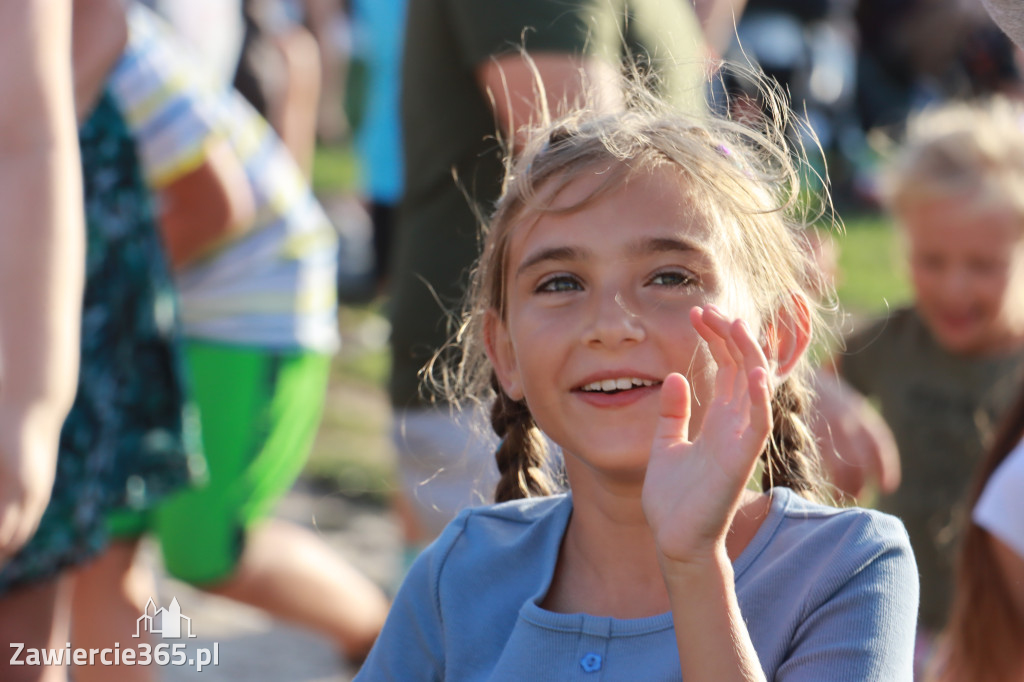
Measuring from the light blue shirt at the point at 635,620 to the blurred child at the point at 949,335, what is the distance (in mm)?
1765

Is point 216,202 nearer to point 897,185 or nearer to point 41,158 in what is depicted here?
point 41,158

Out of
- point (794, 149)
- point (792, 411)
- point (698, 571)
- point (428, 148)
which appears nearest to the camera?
point (698, 571)

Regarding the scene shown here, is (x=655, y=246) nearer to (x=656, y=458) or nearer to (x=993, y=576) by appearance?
(x=656, y=458)

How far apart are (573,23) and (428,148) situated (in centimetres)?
47

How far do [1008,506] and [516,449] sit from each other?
0.87m

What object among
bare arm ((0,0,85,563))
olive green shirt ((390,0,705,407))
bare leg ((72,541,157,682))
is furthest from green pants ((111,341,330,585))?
bare arm ((0,0,85,563))

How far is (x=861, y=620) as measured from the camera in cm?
142

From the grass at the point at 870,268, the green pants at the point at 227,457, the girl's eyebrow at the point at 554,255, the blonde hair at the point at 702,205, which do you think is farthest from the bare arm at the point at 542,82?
the grass at the point at 870,268

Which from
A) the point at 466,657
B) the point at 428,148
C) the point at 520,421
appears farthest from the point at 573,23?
the point at 466,657

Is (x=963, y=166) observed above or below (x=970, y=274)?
above

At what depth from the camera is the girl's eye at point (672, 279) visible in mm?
1569

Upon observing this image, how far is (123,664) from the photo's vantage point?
281 cm

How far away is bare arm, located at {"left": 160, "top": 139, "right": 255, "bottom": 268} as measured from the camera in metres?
2.92

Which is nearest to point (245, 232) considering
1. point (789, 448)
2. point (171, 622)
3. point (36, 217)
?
point (36, 217)
